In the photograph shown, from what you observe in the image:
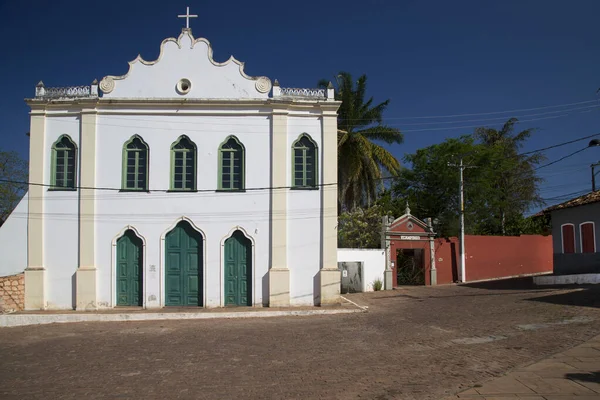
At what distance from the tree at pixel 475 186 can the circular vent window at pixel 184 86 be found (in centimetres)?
1891

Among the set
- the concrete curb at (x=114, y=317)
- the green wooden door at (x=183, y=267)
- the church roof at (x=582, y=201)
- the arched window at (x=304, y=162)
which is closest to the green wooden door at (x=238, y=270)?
the green wooden door at (x=183, y=267)

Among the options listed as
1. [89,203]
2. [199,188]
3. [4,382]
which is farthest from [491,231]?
[4,382]

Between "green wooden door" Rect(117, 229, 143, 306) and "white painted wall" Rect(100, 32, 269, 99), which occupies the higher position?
"white painted wall" Rect(100, 32, 269, 99)

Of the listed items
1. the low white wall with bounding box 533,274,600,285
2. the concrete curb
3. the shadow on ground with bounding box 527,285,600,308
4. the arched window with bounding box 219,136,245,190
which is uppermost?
the arched window with bounding box 219,136,245,190

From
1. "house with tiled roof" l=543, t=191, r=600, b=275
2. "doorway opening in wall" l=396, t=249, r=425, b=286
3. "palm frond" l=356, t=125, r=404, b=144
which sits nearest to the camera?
"house with tiled roof" l=543, t=191, r=600, b=275

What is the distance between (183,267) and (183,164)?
331 centimetres

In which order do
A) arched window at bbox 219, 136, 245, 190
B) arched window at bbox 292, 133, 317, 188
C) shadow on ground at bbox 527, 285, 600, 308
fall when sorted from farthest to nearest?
arched window at bbox 292, 133, 317, 188 → arched window at bbox 219, 136, 245, 190 → shadow on ground at bbox 527, 285, 600, 308

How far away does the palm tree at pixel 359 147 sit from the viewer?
90.0ft

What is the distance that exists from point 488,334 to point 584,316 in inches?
150

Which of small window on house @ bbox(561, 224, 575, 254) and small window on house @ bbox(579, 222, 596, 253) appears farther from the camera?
small window on house @ bbox(561, 224, 575, 254)

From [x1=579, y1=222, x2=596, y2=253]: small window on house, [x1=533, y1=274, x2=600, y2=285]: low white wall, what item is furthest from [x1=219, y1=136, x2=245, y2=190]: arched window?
[x1=579, y1=222, x2=596, y2=253]: small window on house

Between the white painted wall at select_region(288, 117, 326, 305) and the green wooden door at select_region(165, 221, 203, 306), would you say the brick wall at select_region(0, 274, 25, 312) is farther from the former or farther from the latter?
the white painted wall at select_region(288, 117, 326, 305)

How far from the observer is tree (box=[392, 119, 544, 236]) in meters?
30.6

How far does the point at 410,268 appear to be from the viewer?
25.2 m
